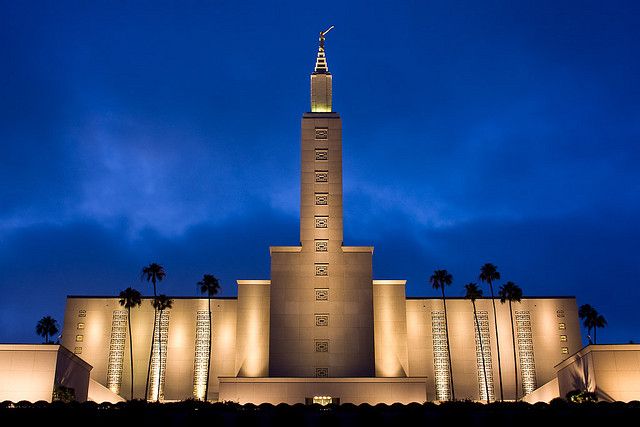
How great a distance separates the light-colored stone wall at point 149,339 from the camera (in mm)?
66438

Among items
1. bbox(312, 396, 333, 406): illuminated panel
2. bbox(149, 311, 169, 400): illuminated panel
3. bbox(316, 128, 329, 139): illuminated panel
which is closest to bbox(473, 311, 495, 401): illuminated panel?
bbox(312, 396, 333, 406): illuminated panel

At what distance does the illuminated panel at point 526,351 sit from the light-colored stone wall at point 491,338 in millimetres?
414

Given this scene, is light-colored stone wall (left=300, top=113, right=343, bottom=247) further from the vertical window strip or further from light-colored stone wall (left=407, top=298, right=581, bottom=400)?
the vertical window strip

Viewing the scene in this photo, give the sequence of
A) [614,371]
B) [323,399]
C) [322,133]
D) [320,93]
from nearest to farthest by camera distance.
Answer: [614,371] → [323,399] → [322,133] → [320,93]

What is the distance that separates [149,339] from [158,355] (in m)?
1.95

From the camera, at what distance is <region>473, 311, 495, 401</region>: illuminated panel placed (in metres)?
66.2

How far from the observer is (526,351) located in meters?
68.1

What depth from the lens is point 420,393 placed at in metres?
59.2

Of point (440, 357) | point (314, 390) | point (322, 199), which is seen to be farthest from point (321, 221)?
point (440, 357)

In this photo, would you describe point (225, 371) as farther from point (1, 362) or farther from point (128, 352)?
point (1, 362)

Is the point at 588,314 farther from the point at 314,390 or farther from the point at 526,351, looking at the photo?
the point at 314,390

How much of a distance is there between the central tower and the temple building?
0.33 ft

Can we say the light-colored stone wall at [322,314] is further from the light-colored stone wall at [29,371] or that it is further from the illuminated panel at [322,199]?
the light-colored stone wall at [29,371]

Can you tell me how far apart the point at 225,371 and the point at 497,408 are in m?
39.0
